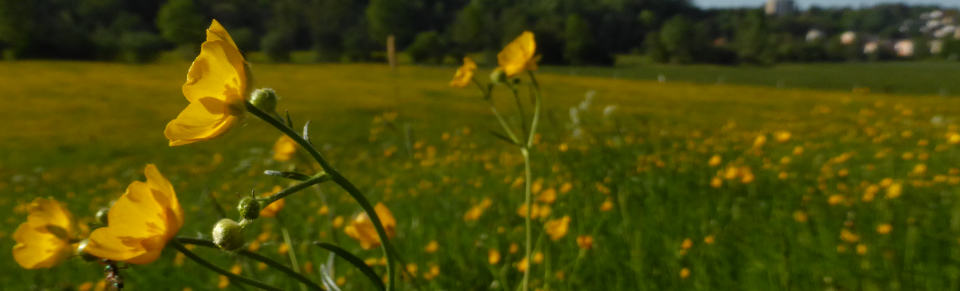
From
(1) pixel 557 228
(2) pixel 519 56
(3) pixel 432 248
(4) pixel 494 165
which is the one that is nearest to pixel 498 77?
(2) pixel 519 56

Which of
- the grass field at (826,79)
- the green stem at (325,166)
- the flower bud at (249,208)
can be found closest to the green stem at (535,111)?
the green stem at (325,166)

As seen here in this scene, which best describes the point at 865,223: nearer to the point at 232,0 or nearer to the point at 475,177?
the point at 475,177

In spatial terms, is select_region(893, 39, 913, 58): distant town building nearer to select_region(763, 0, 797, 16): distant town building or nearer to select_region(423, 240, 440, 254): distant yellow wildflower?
select_region(423, 240, 440, 254): distant yellow wildflower

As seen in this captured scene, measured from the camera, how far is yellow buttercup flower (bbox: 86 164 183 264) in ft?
1.86

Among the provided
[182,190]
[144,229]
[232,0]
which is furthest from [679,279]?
[232,0]

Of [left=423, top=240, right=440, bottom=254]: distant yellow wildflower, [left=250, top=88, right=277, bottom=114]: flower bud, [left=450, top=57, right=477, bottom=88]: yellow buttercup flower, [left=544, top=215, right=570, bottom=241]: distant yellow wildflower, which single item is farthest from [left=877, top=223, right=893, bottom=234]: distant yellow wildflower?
[left=250, top=88, right=277, bottom=114]: flower bud

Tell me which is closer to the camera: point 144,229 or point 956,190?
point 144,229

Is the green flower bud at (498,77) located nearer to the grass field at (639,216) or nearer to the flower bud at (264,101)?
the grass field at (639,216)

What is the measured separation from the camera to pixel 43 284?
7.63 feet

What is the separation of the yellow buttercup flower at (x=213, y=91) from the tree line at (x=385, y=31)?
66.3ft

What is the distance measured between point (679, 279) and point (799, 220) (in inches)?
20.9

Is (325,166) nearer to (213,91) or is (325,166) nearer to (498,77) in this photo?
(213,91)

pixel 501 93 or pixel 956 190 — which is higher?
pixel 956 190

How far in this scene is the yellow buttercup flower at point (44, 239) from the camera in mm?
740
